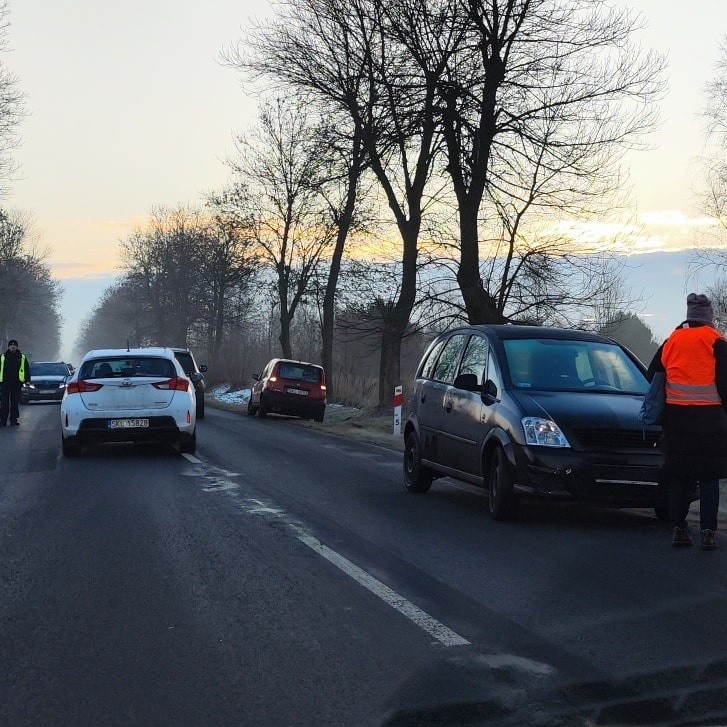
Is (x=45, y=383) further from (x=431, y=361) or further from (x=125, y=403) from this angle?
(x=431, y=361)

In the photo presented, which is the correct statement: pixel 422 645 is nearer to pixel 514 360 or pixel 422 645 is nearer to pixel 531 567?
pixel 531 567

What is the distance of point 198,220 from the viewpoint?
2975 inches

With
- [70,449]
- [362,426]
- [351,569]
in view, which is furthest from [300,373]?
[351,569]

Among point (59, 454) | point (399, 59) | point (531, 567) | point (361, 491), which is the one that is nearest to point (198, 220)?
point (399, 59)

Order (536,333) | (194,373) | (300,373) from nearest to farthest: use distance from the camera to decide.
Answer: (536,333) < (194,373) < (300,373)

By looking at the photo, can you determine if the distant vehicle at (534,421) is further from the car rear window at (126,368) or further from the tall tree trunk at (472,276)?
the tall tree trunk at (472,276)

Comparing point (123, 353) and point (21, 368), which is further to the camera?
point (21, 368)

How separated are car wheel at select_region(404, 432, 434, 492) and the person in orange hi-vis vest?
3.83 m

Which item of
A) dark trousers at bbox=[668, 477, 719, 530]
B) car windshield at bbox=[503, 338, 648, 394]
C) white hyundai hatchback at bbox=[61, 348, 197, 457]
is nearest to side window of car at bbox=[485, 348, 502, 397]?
car windshield at bbox=[503, 338, 648, 394]

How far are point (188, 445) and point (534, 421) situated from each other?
8589 mm

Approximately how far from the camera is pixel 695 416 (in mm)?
8367

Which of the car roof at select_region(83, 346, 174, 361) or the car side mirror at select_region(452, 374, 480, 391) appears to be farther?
the car roof at select_region(83, 346, 174, 361)

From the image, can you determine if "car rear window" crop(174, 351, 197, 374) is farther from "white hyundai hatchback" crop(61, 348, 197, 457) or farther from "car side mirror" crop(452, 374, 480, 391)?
"car side mirror" crop(452, 374, 480, 391)

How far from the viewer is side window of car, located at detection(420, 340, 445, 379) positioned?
12.4 meters
